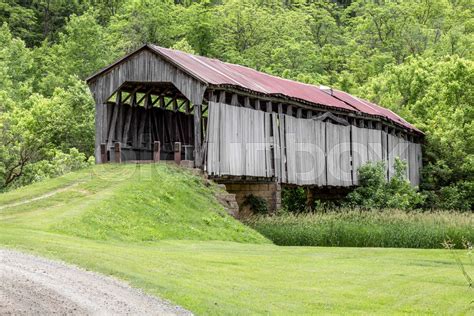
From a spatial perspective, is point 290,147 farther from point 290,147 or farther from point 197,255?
point 197,255

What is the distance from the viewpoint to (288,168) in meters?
37.7

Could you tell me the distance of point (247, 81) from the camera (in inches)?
1412

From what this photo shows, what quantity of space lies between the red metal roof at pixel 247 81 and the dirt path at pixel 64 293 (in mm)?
16984

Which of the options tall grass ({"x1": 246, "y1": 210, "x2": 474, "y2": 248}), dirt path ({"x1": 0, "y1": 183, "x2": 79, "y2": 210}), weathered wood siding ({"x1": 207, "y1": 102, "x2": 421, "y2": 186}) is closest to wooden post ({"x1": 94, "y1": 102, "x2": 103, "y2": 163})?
weathered wood siding ({"x1": 207, "y1": 102, "x2": 421, "y2": 186})

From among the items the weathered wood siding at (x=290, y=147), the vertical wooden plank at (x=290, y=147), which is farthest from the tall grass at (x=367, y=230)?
the vertical wooden plank at (x=290, y=147)

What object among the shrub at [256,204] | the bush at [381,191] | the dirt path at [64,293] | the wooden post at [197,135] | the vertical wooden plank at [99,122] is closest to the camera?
the dirt path at [64,293]

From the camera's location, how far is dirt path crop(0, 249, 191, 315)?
40.5ft

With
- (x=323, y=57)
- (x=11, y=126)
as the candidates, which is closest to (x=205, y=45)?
(x=323, y=57)

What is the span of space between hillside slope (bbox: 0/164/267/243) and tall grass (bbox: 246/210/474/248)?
6.63 feet

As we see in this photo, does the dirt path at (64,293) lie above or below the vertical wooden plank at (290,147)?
below

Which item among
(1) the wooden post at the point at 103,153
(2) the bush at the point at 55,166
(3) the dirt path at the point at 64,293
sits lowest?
(3) the dirt path at the point at 64,293

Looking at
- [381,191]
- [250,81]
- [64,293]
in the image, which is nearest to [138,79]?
[250,81]

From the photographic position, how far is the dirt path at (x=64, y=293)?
12337 mm

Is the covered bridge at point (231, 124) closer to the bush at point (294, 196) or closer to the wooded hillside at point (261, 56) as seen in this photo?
the bush at point (294, 196)
